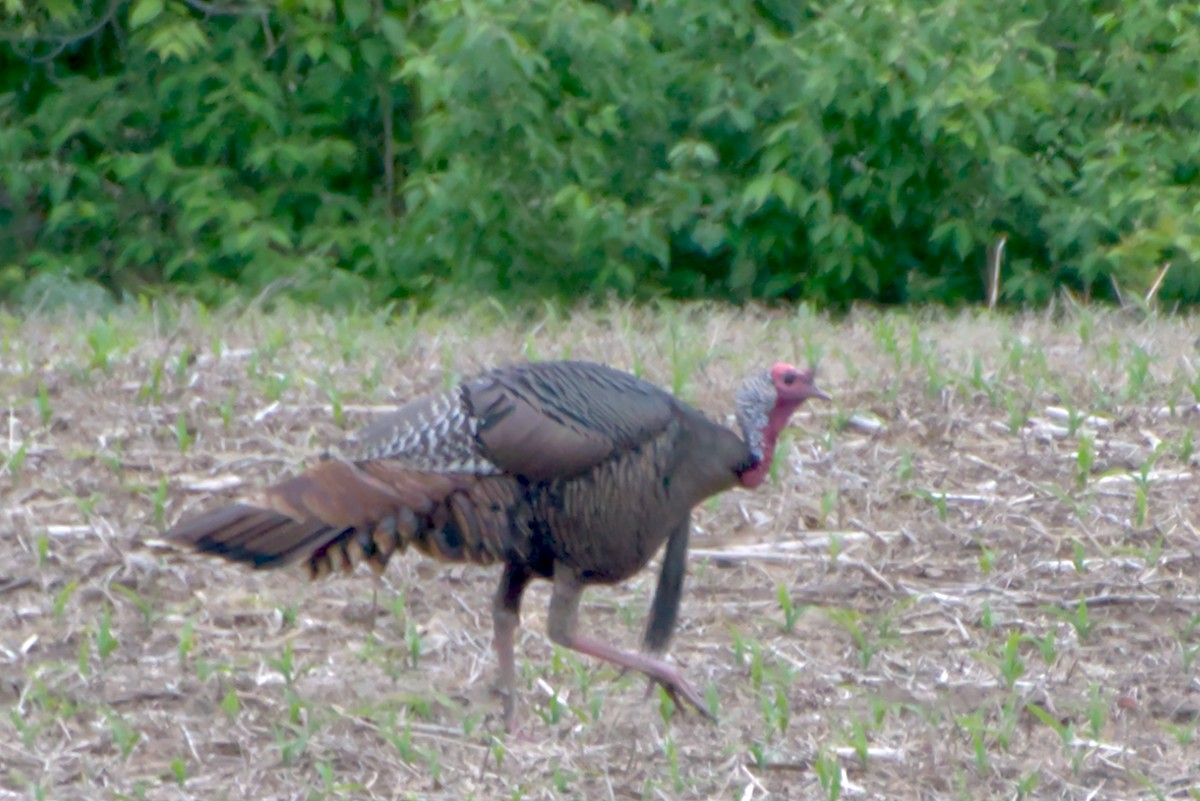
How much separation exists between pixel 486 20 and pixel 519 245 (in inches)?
50.7

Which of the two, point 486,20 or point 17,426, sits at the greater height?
point 486,20

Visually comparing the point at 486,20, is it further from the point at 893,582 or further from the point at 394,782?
the point at 394,782

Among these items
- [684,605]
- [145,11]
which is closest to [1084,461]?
[684,605]

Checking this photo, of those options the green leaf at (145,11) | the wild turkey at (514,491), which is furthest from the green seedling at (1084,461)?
the green leaf at (145,11)

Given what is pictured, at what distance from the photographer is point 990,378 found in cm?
626

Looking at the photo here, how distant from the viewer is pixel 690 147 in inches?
352

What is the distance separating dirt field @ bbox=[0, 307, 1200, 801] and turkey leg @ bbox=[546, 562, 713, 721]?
0.32ft

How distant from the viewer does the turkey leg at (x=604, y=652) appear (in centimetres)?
422

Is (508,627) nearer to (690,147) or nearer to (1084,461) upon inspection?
(1084,461)

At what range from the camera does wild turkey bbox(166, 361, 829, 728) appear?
395 cm

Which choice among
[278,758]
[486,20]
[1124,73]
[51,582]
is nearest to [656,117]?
[486,20]

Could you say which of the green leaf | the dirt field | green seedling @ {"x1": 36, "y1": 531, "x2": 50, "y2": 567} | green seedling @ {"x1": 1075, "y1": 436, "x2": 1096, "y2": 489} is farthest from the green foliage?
green seedling @ {"x1": 36, "y1": 531, "x2": 50, "y2": 567}

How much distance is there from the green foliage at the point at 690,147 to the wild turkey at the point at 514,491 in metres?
4.64

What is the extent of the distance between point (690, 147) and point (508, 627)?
5000 millimetres
